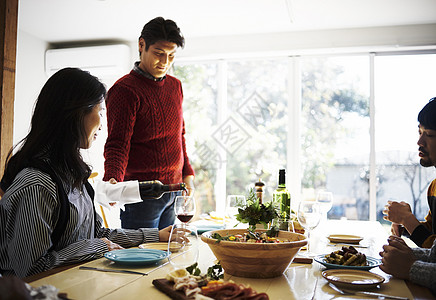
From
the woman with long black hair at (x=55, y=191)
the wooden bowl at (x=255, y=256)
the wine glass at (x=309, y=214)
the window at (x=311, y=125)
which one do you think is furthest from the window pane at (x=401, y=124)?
the wooden bowl at (x=255, y=256)

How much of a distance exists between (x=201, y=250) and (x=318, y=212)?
45cm

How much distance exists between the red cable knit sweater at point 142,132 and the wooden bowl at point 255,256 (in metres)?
1.01

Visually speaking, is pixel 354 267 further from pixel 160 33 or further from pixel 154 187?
pixel 160 33

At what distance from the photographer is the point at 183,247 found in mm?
1087

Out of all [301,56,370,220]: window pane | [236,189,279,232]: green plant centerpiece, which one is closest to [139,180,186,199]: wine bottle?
[236,189,279,232]: green plant centerpiece

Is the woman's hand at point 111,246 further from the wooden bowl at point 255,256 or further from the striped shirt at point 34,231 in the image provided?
the wooden bowl at point 255,256

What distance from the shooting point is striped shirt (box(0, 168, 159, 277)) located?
1.24 metres

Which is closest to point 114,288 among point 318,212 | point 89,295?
point 89,295

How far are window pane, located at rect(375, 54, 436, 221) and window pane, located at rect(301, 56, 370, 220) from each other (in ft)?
0.49

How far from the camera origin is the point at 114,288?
1.07 m

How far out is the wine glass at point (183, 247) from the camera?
1081 millimetres

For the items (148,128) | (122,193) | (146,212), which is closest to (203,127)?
(148,128)

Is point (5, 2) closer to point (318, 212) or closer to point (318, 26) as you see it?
point (318, 212)

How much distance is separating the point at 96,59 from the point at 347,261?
14.2ft
